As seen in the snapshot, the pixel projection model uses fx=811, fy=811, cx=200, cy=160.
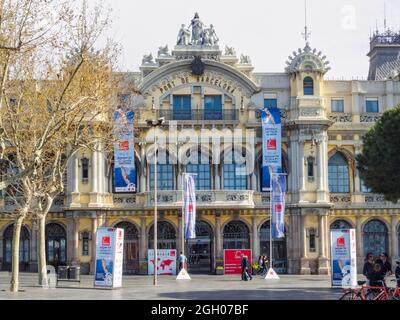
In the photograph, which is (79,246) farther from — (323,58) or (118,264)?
(323,58)

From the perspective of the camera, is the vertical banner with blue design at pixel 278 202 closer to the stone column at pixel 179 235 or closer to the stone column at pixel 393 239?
the stone column at pixel 179 235

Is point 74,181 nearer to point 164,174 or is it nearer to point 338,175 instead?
point 164,174

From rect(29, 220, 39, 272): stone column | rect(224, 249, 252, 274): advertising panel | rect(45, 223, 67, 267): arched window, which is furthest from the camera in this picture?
rect(45, 223, 67, 267): arched window

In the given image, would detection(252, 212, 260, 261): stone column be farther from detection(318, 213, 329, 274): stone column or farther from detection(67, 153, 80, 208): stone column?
detection(67, 153, 80, 208): stone column

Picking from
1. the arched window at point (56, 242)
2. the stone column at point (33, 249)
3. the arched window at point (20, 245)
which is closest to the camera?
the stone column at point (33, 249)

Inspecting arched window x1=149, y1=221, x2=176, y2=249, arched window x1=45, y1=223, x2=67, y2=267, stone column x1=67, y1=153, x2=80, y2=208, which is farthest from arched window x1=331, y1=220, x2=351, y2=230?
arched window x1=45, y1=223, x2=67, y2=267

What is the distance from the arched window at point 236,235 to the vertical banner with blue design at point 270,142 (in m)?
3.58

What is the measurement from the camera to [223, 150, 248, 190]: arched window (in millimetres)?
63406

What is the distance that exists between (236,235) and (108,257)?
74.8 ft

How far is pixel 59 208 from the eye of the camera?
6284 cm

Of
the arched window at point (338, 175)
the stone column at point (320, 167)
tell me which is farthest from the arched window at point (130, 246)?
the arched window at point (338, 175)

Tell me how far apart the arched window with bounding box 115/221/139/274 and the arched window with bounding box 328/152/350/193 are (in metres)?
16.0

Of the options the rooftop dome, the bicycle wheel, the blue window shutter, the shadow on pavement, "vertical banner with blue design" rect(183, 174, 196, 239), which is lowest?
the shadow on pavement

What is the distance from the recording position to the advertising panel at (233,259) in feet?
200
